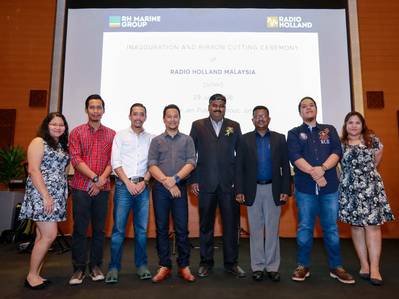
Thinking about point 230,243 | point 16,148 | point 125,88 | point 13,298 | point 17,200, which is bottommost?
point 13,298

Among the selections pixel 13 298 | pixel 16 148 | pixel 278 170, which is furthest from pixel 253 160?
pixel 16 148

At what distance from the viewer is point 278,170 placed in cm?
278

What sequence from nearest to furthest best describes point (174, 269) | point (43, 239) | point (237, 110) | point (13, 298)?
1. point (13, 298)
2. point (43, 239)
3. point (174, 269)
4. point (237, 110)

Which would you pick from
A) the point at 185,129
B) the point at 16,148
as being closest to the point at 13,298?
the point at 185,129

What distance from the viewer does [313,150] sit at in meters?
2.79

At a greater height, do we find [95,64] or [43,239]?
[95,64]

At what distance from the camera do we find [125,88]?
435cm

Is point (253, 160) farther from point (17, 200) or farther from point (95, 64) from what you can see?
point (17, 200)

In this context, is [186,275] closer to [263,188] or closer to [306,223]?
[263,188]

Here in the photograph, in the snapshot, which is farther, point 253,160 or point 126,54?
point 126,54

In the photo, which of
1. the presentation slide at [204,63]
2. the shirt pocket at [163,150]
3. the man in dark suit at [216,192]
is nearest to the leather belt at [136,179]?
the shirt pocket at [163,150]

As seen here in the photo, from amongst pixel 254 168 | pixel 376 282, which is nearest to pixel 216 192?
pixel 254 168

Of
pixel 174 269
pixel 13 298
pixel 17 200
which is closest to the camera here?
pixel 13 298

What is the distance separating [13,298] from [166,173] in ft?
4.54
